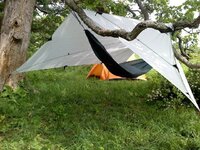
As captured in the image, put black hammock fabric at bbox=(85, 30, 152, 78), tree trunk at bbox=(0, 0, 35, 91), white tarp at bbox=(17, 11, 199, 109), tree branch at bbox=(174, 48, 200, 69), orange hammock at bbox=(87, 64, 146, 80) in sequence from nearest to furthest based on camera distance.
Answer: white tarp at bbox=(17, 11, 199, 109), black hammock fabric at bbox=(85, 30, 152, 78), tree branch at bbox=(174, 48, 200, 69), tree trunk at bbox=(0, 0, 35, 91), orange hammock at bbox=(87, 64, 146, 80)

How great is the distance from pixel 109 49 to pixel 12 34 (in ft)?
5.27

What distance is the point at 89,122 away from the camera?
4480 mm

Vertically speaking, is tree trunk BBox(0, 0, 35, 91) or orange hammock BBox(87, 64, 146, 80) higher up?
tree trunk BBox(0, 0, 35, 91)

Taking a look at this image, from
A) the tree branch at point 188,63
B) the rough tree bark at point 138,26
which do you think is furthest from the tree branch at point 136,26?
the tree branch at point 188,63

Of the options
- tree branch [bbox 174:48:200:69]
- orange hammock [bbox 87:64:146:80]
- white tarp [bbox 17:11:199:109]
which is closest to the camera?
white tarp [bbox 17:11:199:109]

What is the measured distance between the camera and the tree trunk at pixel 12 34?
5469 mm

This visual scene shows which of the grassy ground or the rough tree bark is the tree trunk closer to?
the grassy ground

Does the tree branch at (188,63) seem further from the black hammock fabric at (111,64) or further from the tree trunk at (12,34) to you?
the tree trunk at (12,34)

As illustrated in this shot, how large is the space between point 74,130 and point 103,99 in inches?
75.6

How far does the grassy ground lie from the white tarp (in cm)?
60

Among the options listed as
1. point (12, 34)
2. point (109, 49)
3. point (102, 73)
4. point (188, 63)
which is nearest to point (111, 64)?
point (109, 49)

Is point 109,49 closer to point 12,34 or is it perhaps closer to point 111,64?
point 111,64

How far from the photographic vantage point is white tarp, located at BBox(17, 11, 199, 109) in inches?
154

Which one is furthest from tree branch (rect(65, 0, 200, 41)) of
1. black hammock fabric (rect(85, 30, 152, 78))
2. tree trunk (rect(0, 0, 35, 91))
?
tree trunk (rect(0, 0, 35, 91))
